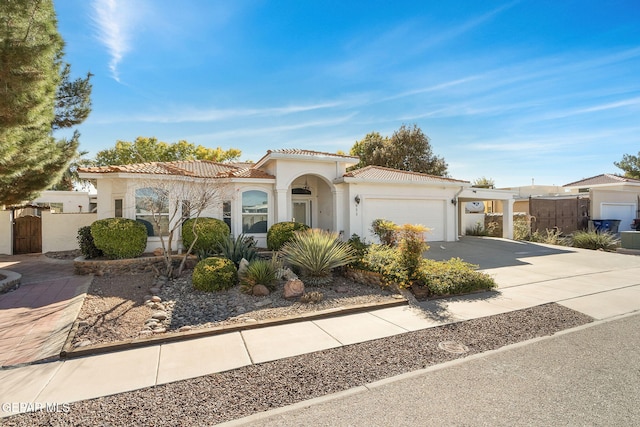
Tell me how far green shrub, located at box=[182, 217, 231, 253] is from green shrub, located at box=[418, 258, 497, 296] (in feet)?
24.9

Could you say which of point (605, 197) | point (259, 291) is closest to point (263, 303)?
point (259, 291)

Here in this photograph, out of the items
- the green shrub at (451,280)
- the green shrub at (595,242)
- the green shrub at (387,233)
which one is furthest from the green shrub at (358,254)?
the green shrub at (595,242)

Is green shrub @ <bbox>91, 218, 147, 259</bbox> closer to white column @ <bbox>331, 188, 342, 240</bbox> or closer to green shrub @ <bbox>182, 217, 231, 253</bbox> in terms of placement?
green shrub @ <bbox>182, 217, 231, 253</bbox>

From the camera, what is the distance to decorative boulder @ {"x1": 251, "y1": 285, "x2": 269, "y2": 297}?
27.9 feet

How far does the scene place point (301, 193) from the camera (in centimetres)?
1783

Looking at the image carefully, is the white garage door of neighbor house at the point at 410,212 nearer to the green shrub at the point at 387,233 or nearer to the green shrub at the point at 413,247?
the green shrub at the point at 387,233

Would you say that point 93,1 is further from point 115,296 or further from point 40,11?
point 115,296

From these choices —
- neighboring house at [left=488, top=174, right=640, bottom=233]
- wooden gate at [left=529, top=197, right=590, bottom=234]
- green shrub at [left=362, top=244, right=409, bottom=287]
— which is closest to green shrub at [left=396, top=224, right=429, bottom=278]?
green shrub at [left=362, top=244, right=409, bottom=287]

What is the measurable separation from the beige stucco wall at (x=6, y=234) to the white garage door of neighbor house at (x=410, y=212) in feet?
59.8

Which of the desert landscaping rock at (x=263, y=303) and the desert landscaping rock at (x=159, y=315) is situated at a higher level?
the desert landscaping rock at (x=263, y=303)

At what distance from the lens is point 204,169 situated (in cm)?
1605

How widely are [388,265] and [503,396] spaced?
17.7ft

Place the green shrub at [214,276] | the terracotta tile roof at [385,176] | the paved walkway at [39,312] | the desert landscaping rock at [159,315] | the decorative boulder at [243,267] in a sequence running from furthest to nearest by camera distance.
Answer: the terracotta tile roof at [385,176] < the decorative boulder at [243,267] < the green shrub at [214,276] < the desert landscaping rock at [159,315] < the paved walkway at [39,312]

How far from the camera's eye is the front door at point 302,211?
17844 mm
